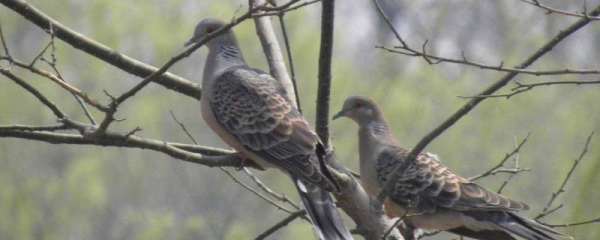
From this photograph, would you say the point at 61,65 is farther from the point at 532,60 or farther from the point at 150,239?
the point at 532,60

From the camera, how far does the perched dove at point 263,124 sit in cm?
328

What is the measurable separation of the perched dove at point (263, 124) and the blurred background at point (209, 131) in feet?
19.9

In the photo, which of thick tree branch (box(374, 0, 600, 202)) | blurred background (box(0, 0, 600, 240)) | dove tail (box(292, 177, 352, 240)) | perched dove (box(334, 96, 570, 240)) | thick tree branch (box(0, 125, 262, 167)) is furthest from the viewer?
blurred background (box(0, 0, 600, 240))

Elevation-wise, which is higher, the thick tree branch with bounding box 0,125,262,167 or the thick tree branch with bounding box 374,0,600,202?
the thick tree branch with bounding box 374,0,600,202

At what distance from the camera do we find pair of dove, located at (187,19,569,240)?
3.31 metres

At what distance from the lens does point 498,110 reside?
11.4 metres

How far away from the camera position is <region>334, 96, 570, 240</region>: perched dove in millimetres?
4004

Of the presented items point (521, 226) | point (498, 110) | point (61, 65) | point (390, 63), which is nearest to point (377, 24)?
point (390, 63)

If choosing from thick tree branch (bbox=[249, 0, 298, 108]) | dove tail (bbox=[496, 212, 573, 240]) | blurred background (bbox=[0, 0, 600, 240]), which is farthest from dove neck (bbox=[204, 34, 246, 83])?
blurred background (bbox=[0, 0, 600, 240])

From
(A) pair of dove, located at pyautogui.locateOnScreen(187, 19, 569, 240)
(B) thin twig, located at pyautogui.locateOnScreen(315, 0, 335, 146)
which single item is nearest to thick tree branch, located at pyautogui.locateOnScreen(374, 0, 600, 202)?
(B) thin twig, located at pyautogui.locateOnScreen(315, 0, 335, 146)

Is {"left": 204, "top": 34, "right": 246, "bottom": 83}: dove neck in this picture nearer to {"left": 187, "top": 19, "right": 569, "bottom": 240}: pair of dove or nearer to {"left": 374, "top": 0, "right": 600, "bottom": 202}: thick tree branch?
{"left": 187, "top": 19, "right": 569, "bottom": 240}: pair of dove

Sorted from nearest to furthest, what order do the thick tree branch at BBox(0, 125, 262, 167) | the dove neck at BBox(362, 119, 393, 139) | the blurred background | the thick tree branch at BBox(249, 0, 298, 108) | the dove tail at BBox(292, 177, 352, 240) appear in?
1. the thick tree branch at BBox(0, 125, 262, 167)
2. the dove tail at BBox(292, 177, 352, 240)
3. the thick tree branch at BBox(249, 0, 298, 108)
4. the dove neck at BBox(362, 119, 393, 139)
5. the blurred background

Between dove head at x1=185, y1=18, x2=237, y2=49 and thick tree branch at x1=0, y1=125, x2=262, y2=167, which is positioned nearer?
thick tree branch at x1=0, y1=125, x2=262, y2=167

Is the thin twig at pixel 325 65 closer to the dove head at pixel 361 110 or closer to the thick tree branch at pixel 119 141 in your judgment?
the thick tree branch at pixel 119 141
